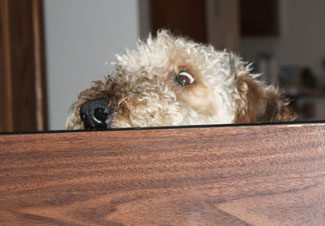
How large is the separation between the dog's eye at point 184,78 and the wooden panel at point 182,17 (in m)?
1.12

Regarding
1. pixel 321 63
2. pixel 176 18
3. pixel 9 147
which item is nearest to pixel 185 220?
pixel 9 147

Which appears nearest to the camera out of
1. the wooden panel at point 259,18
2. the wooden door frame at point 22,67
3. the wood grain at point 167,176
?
the wood grain at point 167,176

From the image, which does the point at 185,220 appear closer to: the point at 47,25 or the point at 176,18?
the point at 47,25

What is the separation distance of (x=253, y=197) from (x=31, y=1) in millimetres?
1643

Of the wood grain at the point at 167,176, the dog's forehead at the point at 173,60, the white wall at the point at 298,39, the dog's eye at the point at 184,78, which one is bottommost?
the wood grain at the point at 167,176

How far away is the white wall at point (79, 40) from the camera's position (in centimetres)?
235

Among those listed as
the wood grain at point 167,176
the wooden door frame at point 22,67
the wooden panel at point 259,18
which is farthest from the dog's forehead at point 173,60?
the wooden panel at point 259,18

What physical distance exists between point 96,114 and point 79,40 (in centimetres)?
113

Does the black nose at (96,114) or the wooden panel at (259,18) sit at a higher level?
the wooden panel at (259,18)

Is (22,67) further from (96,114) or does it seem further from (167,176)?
(167,176)

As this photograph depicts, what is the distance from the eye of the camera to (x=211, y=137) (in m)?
0.79

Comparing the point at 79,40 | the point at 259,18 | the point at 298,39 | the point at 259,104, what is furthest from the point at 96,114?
the point at 298,39

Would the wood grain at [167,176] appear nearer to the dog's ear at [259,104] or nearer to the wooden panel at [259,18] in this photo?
the dog's ear at [259,104]

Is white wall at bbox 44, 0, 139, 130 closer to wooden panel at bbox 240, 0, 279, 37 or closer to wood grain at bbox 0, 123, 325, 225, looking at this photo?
wood grain at bbox 0, 123, 325, 225
